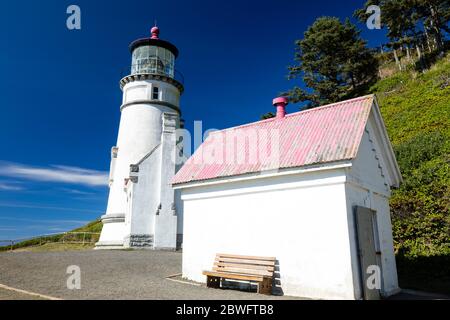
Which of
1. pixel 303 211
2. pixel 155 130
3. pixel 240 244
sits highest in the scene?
pixel 155 130

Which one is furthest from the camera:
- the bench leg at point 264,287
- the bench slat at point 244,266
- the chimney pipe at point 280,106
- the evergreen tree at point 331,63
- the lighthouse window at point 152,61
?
the evergreen tree at point 331,63

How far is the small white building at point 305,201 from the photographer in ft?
26.5

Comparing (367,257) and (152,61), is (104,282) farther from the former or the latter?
(152,61)

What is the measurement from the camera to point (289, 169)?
882 centimetres

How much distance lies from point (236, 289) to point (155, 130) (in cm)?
1653

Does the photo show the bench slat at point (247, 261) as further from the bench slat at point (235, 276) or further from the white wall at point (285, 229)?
the bench slat at point (235, 276)

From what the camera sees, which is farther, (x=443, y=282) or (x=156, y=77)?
(x=156, y=77)

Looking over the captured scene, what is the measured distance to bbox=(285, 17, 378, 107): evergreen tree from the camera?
36.7 meters

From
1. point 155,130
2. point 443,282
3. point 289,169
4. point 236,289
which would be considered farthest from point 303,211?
point 155,130

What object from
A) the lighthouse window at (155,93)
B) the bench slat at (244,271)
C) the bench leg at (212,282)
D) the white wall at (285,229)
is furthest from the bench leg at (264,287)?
the lighthouse window at (155,93)

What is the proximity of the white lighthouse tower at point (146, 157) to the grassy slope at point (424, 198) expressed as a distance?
12.5 meters

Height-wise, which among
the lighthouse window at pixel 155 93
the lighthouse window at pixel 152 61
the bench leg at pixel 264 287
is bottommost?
the bench leg at pixel 264 287

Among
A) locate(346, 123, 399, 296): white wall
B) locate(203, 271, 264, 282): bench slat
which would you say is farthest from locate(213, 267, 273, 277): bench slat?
locate(346, 123, 399, 296): white wall

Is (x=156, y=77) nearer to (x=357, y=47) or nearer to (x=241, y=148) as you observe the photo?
(x=241, y=148)
